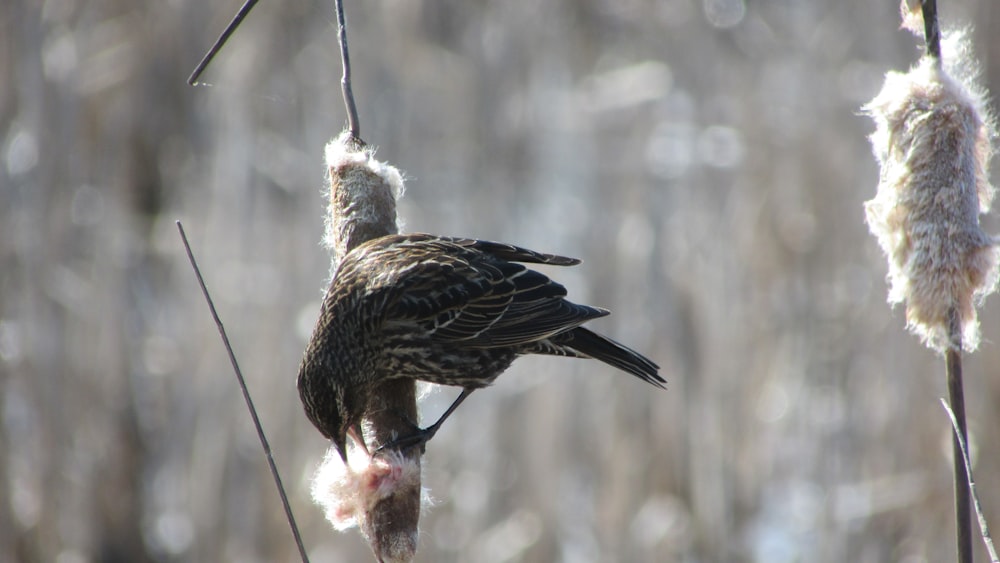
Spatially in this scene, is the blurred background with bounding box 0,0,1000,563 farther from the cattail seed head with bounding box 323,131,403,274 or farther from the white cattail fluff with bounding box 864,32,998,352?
the white cattail fluff with bounding box 864,32,998,352

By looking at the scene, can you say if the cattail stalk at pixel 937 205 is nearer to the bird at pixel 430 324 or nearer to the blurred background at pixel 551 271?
the bird at pixel 430 324

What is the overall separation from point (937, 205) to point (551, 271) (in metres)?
2.76

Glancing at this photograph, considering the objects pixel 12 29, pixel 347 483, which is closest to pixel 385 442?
pixel 347 483

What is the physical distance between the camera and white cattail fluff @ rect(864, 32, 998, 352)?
141 cm

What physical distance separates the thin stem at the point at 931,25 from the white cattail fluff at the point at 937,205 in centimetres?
7

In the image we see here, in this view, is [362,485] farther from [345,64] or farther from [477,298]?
[477,298]

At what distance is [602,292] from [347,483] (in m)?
2.39

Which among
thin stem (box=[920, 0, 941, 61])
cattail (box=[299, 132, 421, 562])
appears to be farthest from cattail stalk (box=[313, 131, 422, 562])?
thin stem (box=[920, 0, 941, 61])

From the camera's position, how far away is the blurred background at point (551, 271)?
3891 mm

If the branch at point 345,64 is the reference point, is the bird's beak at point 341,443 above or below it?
below

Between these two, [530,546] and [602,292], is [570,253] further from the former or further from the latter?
[530,546]

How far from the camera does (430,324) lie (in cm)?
228

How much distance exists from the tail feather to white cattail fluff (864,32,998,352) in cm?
90

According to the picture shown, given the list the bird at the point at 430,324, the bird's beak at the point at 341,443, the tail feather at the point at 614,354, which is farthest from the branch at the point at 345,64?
the tail feather at the point at 614,354
